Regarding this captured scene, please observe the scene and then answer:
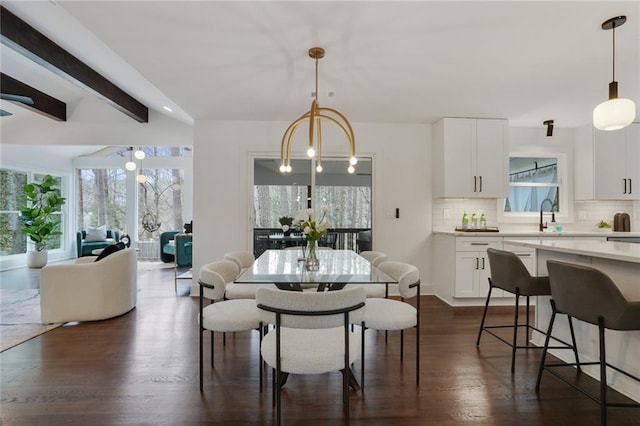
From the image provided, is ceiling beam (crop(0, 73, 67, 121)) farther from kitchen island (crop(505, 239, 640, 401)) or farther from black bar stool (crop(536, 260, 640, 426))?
kitchen island (crop(505, 239, 640, 401))

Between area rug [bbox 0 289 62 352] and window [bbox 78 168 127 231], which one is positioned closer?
area rug [bbox 0 289 62 352]

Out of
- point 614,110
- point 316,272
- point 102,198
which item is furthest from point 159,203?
point 614,110

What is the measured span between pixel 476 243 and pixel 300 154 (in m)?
2.72

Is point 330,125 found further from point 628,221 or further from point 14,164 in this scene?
point 14,164

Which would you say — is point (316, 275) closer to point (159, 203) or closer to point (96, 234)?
point (159, 203)

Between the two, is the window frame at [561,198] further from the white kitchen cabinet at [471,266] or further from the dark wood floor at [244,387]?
the dark wood floor at [244,387]

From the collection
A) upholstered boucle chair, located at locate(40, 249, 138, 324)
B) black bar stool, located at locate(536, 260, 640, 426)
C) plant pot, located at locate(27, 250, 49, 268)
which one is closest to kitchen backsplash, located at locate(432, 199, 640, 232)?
black bar stool, located at locate(536, 260, 640, 426)

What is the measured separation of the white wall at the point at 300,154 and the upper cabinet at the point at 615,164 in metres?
2.37

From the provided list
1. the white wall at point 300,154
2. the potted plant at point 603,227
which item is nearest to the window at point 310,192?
the white wall at point 300,154

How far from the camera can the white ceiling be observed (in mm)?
2201

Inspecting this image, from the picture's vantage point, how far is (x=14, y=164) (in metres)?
7.16

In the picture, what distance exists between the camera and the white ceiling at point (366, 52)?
2201 millimetres

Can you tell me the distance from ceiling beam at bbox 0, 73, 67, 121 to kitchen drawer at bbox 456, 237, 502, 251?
6.54m

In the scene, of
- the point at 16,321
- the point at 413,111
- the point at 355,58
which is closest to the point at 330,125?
the point at 413,111
